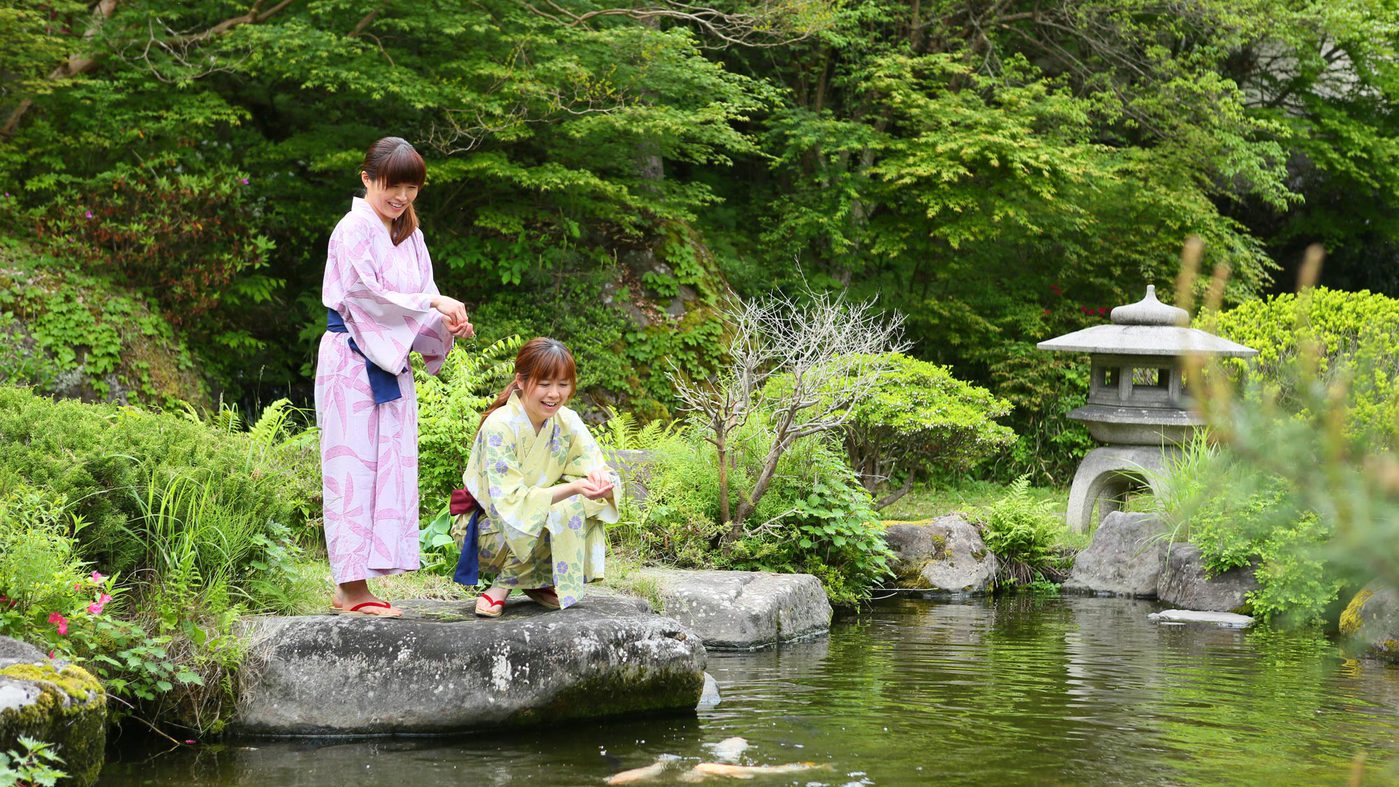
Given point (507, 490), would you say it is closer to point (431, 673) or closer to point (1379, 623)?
point (431, 673)

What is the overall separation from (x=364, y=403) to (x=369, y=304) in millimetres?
411

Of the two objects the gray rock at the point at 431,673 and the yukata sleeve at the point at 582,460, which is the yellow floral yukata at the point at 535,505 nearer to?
the yukata sleeve at the point at 582,460

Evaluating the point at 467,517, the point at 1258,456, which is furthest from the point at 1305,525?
the point at 1258,456

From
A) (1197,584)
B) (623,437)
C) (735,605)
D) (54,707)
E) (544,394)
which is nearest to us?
(54,707)

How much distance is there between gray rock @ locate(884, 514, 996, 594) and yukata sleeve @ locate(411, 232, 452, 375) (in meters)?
5.15

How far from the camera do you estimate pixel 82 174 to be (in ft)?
39.6

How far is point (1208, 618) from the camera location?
8664mm

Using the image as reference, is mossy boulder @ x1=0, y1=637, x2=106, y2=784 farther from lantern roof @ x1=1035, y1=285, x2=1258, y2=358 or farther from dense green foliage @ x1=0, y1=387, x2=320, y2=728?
lantern roof @ x1=1035, y1=285, x2=1258, y2=358

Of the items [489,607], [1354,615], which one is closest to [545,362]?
[489,607]

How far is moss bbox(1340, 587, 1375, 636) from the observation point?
7.71 meters

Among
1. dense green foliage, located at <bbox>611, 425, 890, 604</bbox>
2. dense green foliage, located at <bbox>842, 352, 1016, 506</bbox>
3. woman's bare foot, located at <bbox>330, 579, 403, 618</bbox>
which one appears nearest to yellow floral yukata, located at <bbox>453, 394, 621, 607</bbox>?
woman's bare foot, located at <bbox>330, 579, 403, 618</bbox>

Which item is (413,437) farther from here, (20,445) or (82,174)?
(82,174)

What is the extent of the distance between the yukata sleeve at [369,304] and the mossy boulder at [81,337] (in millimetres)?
5983

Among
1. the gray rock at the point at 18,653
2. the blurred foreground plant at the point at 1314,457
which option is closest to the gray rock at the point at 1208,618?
the gray rock at the point at 18,653
